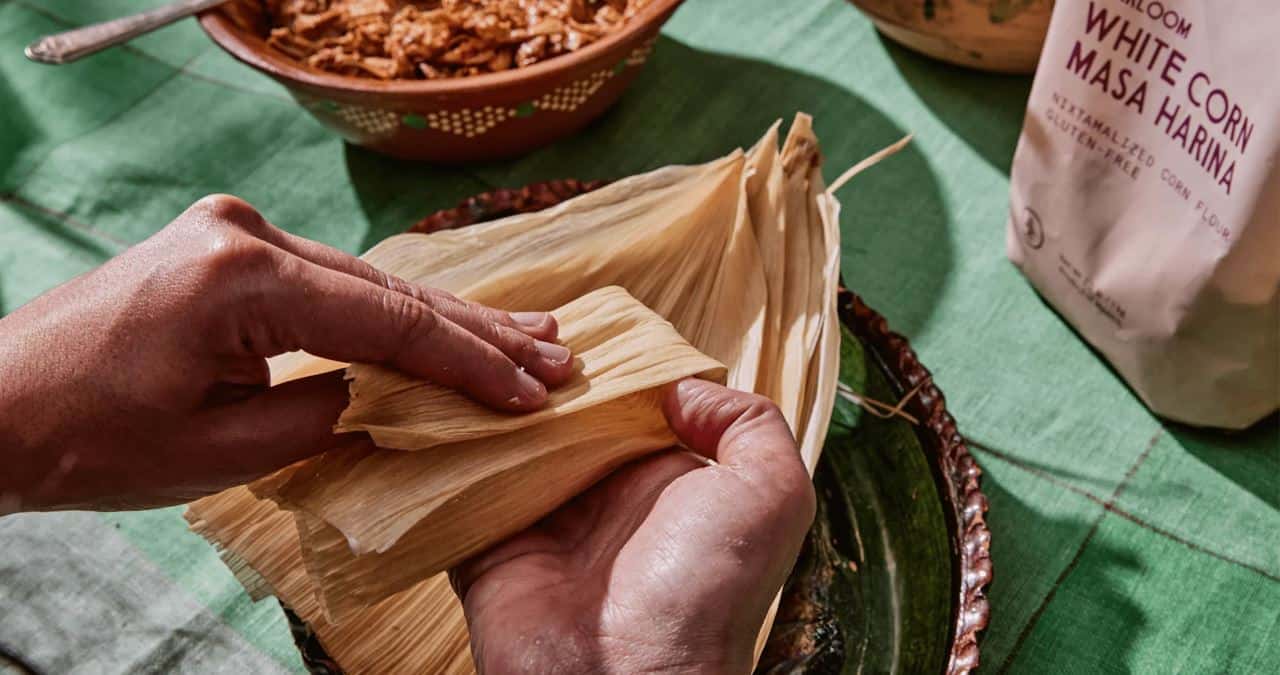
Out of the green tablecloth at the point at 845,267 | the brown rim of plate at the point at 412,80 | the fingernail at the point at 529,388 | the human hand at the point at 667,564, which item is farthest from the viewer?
the brown rim of plate at the point at 412,80

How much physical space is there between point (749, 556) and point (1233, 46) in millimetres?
569

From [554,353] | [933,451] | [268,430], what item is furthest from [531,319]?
[933,451]

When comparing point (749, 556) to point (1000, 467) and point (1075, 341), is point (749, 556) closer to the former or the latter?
point (1000, 467)

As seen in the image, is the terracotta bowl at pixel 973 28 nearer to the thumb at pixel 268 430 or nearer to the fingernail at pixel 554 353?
the fingernail at pixel 554 353

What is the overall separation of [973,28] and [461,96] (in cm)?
61

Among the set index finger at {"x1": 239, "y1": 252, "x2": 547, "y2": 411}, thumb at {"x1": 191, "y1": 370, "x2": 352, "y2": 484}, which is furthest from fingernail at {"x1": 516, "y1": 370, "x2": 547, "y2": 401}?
thumb at {"x1": 191, "y1": 370, "x2": 352, "y2": 484}

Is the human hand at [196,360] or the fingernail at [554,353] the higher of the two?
the human hand at [196,360]

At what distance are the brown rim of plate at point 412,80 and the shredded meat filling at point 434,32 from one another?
0.02 m

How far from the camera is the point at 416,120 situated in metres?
1.16

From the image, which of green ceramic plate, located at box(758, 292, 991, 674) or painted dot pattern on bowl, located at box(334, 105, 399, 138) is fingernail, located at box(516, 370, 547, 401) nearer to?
green ceramic plate, located at box(758, 292, 991, 674)

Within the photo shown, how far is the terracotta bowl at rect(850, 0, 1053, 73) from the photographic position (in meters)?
1.19

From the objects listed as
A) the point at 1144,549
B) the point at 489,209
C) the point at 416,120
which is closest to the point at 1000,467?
the point at 1144,549

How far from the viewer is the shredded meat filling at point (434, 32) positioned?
1.17 m

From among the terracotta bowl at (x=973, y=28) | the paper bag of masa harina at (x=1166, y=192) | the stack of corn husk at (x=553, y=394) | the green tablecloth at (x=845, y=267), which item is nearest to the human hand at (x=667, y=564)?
the stack of corn husk at (x=553, y=394)
